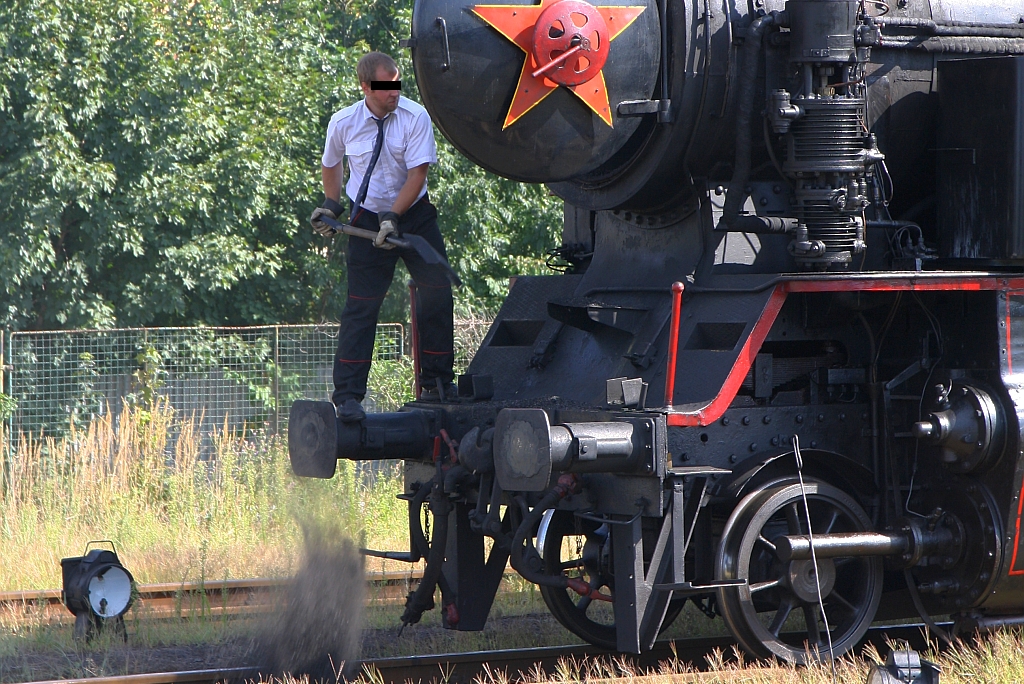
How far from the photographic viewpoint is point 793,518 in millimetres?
5336

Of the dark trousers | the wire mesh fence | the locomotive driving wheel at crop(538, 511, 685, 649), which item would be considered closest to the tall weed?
the wire mesh fence

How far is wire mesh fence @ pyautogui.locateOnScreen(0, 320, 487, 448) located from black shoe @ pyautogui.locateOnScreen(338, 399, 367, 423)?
5.87 meters

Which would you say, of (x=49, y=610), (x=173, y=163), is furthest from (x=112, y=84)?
(x=49, y=610)

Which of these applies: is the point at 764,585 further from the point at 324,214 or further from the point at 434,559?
the point at 324,214

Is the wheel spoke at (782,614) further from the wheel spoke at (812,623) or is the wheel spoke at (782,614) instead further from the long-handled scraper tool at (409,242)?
the long-handled scraper tool at (409,242)

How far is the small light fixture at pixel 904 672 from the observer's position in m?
4.50

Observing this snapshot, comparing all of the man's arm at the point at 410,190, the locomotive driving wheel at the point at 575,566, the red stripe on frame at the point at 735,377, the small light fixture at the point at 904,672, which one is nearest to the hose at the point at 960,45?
the red stripe on frame at the point at 735,377

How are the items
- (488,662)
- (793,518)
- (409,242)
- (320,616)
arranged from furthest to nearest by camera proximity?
(320,616) → (409,242) → (488,662) → (793,518)

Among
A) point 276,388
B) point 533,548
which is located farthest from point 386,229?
point 276,388

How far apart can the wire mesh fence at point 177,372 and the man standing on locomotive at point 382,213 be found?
5.53 m

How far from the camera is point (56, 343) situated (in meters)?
12.2

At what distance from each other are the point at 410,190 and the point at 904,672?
312cm

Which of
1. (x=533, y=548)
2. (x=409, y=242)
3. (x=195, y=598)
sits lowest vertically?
(x=195, y=598)

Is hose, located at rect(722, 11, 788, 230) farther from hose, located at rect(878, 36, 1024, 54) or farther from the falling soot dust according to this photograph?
the falling soot dust
